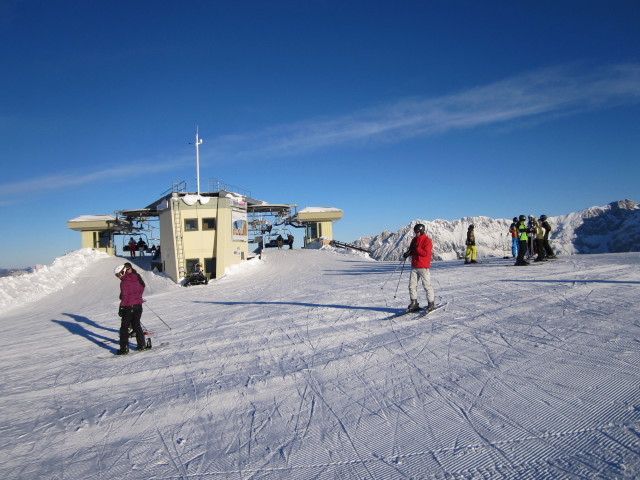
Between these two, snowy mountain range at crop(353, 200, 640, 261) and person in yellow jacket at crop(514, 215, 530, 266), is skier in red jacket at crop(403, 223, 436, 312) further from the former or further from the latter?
snowy mountain range at crop(353, 200, 640, 261)

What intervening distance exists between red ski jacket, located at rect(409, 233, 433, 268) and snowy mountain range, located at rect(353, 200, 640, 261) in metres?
115

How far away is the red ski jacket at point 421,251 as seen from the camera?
7543mm

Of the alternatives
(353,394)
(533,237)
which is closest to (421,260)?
(353,394)

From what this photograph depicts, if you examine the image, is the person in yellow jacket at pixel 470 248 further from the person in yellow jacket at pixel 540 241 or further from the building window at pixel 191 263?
the building window at pixel 191 263

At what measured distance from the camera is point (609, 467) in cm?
271

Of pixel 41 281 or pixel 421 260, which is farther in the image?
pixel 41 281

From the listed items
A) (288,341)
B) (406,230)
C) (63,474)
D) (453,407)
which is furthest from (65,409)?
(406,230)

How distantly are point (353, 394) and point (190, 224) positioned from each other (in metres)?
20.9

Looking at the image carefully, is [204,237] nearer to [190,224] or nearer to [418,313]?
[190,224]

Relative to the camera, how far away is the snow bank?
58.8 ft

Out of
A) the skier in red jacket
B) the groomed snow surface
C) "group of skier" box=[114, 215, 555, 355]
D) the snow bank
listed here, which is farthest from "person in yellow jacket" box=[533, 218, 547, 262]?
the snow bank

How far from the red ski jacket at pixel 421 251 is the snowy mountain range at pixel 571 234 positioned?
115m

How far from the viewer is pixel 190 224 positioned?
23.4 m

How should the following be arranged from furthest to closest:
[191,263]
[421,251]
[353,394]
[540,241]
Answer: [191,263] → [540,241] → [421,251] → [353,394]
